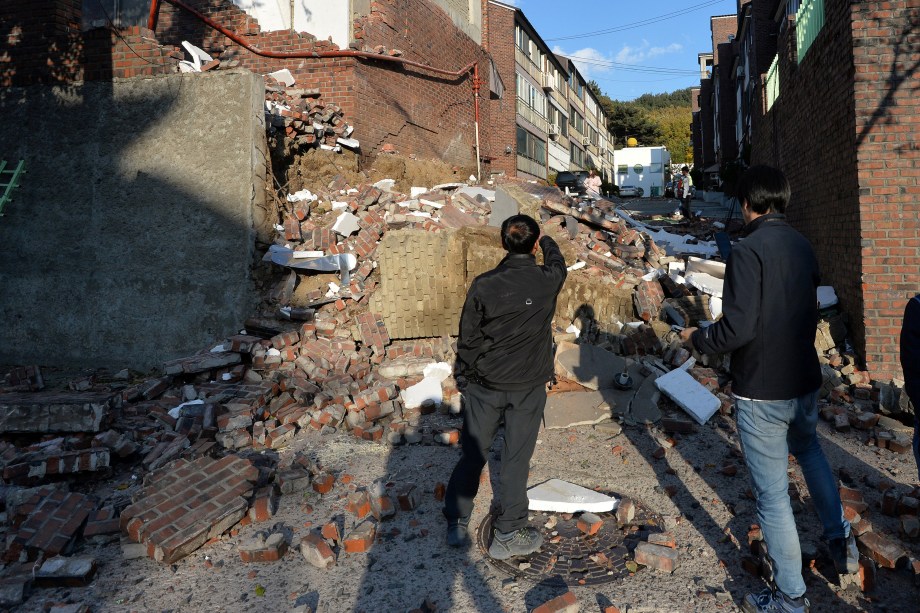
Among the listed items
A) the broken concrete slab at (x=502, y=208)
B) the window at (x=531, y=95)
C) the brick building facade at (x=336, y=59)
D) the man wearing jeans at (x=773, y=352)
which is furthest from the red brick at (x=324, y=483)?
the window at (x=531, y=95)

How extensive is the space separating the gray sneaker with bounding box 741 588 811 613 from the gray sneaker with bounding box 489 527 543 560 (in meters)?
1.03

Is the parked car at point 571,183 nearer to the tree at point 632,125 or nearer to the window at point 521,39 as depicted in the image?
the window at point 521,39

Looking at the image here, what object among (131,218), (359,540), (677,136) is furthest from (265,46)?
(677,136)

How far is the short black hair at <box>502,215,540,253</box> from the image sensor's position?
3180 millimetres

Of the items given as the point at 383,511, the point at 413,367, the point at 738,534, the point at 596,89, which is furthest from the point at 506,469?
the point at 596,89

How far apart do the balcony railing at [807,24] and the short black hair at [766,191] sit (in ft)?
17.7

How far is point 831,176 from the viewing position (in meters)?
6.26

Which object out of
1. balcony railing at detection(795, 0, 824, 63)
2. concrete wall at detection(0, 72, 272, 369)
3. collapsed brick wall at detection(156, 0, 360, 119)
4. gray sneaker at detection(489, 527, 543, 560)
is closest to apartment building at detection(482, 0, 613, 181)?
collapsed brick wall at detection(156, 0, 360, 119)

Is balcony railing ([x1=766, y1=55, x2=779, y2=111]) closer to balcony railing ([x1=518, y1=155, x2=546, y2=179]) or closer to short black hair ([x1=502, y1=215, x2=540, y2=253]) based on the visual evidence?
short black hair ([x1=502, y1=215, x2=540, y2=253])

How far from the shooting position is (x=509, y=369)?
310 cm

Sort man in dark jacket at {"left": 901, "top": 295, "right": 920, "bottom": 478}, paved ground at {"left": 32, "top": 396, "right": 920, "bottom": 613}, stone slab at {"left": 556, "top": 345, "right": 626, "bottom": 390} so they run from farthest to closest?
stone slab at {"left": 556, "top": 345, "right": 626, "bottom": 390} < paved ground at {"left": 32, "top": 396, "right": 920, "bottom": 613} < man in dark jacket at {"left": 901, "top": 295, "right": 920, "bottom": 478}

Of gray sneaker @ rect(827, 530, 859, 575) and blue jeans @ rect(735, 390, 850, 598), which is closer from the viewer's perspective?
blue jeans @ rect(735, 390, 850, 598)

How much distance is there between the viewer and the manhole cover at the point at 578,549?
3.08m

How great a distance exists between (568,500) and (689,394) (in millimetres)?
2044
